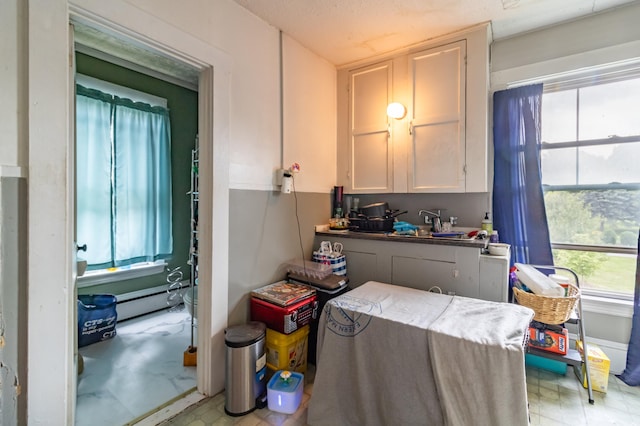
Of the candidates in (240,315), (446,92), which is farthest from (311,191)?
(446,92)

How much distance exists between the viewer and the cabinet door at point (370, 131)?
2.90 metres

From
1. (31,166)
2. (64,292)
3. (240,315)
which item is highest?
(31,166)

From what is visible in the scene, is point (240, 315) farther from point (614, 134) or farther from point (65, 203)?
point (614, 134)

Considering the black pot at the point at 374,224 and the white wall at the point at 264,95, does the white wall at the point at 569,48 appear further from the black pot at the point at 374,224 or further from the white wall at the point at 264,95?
the white wall at the point at 264,95

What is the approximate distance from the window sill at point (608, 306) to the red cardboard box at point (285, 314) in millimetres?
2208

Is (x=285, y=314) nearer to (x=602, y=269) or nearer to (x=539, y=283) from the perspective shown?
(x=539, y=283)

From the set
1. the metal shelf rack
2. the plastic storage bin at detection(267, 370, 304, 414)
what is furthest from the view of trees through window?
the plastic storage bin at detection(267, 370, 304, 414)

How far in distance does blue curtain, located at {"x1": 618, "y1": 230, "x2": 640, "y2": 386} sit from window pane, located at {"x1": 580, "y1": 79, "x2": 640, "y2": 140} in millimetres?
984

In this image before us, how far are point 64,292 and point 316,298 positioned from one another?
1.51 metres

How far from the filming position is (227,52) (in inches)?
80.0

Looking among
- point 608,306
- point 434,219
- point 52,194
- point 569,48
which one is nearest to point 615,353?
point 608,306

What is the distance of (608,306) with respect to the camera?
225 cm

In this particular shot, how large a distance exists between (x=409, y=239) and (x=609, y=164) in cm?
168

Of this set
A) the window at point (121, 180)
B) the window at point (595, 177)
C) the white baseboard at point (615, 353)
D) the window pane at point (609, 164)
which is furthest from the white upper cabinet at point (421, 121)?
the window at point (121, 180)
